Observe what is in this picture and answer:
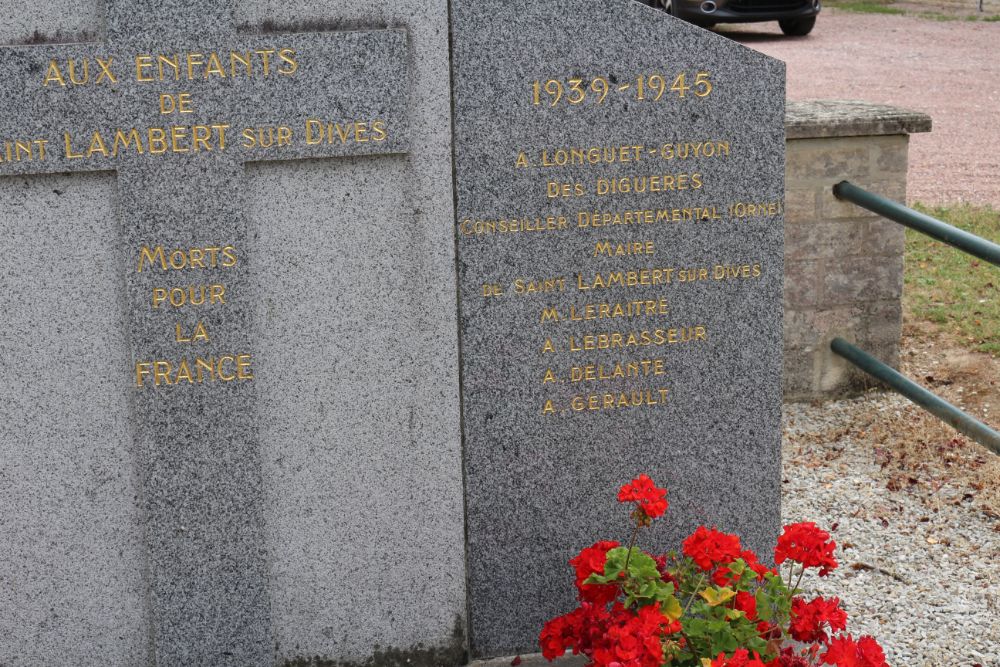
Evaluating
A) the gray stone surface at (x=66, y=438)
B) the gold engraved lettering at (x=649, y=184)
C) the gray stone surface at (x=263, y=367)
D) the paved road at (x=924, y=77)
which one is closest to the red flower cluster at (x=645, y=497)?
the gray stone surface at (x=263, y=367)

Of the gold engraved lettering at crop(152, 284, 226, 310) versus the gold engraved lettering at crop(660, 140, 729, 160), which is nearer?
the gold engraved lettering at crop(152, 284, 226, 310)

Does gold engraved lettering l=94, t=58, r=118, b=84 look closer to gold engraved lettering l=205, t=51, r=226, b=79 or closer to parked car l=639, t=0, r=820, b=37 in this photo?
gold engraved lettering l=205, t=51, r=226, b=79

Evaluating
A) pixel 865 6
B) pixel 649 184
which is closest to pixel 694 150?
pixel 649 184

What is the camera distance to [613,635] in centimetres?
306

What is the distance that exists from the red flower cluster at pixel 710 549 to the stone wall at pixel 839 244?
9.38 feet

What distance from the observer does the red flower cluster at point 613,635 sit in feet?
9.85

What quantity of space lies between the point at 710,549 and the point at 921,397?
8.18 ft

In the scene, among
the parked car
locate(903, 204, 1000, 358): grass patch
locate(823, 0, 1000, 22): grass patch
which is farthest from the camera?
locate(823, 0, 1000, 22): grass patch

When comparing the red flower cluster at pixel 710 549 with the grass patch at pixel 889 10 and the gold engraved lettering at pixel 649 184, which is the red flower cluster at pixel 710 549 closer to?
the gold engraved lettering at pixel 649 184

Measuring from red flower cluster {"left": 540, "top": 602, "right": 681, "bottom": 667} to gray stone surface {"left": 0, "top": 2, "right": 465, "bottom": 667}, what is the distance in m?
0.43

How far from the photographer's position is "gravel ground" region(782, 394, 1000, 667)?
163 inches

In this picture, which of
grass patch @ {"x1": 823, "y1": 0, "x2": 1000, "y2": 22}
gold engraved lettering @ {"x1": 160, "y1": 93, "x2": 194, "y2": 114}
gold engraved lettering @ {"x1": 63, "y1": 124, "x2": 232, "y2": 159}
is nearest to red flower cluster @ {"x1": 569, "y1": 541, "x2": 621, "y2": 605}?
gold engraved lettering @ {"x1": 63, "y1": 124, "x2": 232, "y2": 159}

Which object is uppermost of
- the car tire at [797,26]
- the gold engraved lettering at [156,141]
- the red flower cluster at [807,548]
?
the car tire at [797,26]

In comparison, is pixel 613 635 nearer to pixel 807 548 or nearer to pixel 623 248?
pixel 807 548
